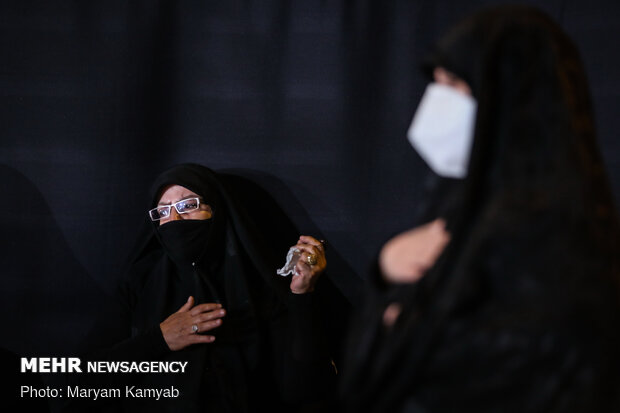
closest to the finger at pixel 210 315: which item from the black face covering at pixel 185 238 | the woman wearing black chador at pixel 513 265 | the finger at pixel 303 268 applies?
the black face covering at pixel 185 238

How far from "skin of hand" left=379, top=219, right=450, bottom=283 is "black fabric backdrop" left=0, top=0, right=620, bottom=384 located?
53.6 inches

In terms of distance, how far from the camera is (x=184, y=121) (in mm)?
2701

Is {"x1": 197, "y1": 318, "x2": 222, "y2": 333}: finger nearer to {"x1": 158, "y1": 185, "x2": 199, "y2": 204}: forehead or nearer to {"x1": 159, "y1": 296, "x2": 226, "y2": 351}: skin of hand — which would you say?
{"x1": 159, "y1": 296, "x2": 226, "y2": 351}: skin of hand

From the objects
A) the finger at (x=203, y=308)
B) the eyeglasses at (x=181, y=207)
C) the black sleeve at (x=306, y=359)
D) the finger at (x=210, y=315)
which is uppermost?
the eyeglasses at (x=181, y=207)

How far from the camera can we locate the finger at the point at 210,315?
244 cm

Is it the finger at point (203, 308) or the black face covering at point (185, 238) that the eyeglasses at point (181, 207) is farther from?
the finger at point (203, 308)

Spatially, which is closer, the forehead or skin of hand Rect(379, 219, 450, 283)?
skin of hand Rect(379, 219, 450, 283)

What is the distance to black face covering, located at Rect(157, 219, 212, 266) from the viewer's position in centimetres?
246

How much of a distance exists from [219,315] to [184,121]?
859 millimetres

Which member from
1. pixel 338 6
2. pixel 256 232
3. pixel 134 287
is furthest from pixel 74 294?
pixel 338 6

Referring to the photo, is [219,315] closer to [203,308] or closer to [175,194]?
[203,308]

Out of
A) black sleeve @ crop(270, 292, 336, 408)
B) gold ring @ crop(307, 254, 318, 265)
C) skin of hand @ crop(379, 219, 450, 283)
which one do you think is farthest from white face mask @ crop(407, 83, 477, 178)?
black sleeve @ crop(270, 292, 336, 408)

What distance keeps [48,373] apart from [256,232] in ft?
3.74

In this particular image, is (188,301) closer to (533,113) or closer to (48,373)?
(48,373)
